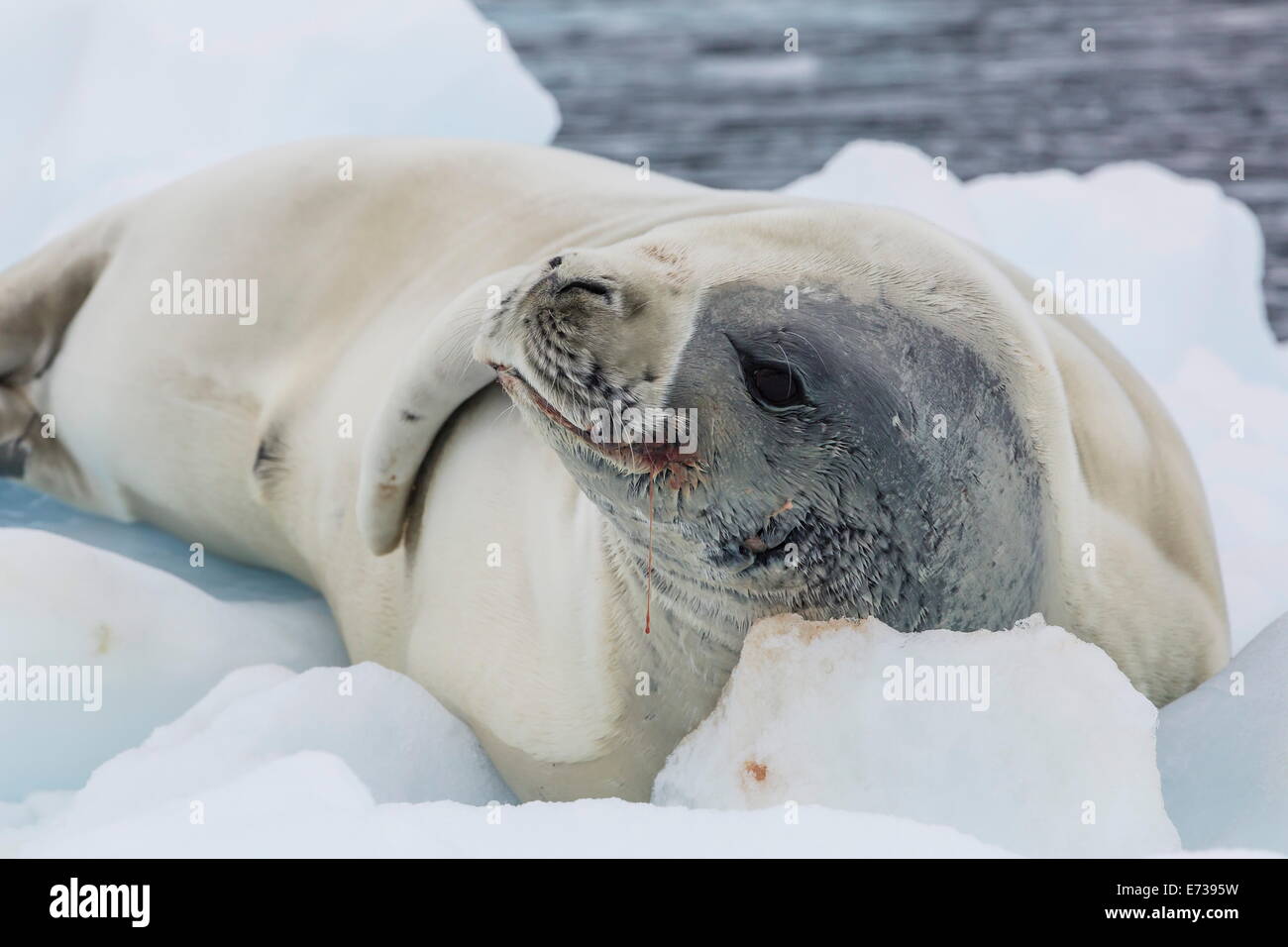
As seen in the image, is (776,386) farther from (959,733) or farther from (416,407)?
(416,407)

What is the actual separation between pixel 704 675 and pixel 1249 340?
307 centimetres

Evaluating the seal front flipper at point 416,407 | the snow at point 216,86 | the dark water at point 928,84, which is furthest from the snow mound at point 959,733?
the dark water at point 928,84

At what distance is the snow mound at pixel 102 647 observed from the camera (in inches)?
108

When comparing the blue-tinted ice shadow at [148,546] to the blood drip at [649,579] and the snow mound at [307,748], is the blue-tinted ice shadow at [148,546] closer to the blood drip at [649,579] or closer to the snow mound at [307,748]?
the snow mound at [307,748]

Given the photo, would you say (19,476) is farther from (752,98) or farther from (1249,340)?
(752,98)

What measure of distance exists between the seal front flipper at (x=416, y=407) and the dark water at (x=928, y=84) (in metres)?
3.83

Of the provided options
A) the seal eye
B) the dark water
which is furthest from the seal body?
the dark water

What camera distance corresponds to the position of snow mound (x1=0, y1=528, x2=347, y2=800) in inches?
108

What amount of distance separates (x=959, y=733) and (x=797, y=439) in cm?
48

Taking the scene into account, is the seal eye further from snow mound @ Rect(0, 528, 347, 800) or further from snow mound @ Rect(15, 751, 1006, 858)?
snow mound @ Rect(0, 528, 347, 800)

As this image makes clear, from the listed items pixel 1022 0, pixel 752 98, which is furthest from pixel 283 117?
pixel 1022 0

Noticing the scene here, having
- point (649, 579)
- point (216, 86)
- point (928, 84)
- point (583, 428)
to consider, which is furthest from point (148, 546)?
point (928, 84)

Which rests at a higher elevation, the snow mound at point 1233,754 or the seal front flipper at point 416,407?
the seal front flipper at point 416,407

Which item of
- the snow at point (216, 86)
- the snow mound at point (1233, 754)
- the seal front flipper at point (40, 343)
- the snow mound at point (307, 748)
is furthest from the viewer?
the snow at point (216, 86)
